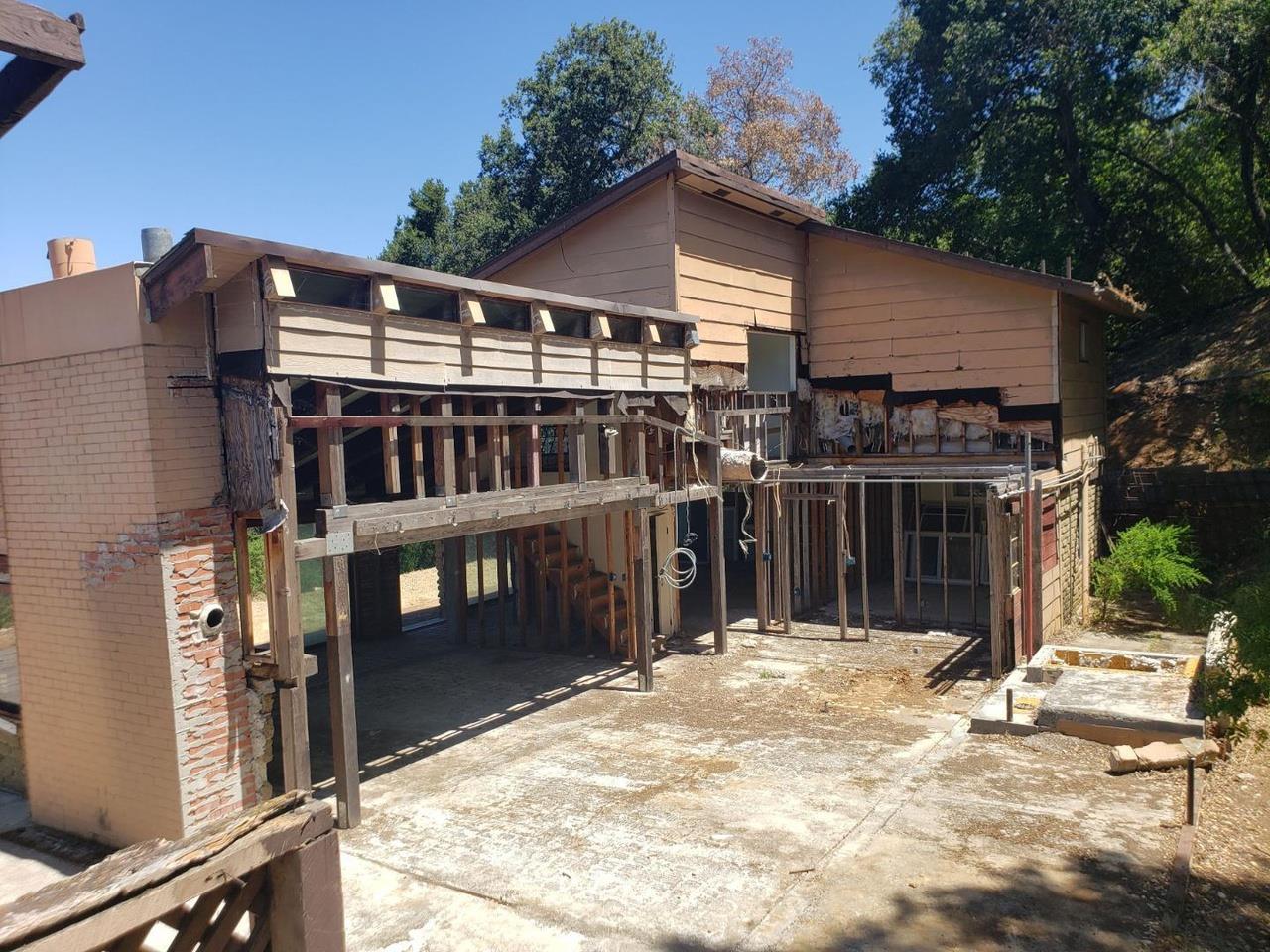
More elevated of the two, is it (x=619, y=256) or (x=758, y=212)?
(x=758, y=212)

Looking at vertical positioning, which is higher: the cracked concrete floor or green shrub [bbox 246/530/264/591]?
green shrub [bbox 246/530/264/591]

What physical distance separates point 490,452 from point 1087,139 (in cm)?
1879

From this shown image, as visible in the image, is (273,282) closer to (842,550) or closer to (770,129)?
(842,550)

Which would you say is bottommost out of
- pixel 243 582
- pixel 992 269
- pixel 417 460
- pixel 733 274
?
pixel 243 582

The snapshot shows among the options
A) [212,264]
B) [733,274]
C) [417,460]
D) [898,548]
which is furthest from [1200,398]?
[212,264]

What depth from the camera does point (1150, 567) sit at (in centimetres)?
1528

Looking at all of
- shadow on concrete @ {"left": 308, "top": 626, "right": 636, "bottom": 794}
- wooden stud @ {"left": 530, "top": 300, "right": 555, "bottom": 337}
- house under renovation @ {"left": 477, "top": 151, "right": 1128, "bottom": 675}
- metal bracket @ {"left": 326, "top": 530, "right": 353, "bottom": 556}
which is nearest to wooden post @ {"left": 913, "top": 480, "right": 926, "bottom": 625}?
house under renovation @ {"left": 477, "top": 151, "right": 1128, "bottom": 675}

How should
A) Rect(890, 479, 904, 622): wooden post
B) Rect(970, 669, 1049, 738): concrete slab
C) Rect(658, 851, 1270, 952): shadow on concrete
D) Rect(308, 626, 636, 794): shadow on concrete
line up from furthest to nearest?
Rect(890, 479, 904, 622): wooden post
Rect(308, 626, 636, 794): shadow on concrete
Rect(970, 669, 1049, 738): concrete slab
Rect(658, 851, 1270, 952): shadow on concrete

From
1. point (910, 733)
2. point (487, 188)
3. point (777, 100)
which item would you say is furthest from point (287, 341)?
point (777, 100)

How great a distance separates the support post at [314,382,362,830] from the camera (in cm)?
755

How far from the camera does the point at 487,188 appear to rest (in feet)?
102

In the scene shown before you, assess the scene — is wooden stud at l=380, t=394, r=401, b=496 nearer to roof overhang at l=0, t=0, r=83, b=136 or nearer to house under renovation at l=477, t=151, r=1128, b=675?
roof overhang at l=0, t=0, r=83, b=136

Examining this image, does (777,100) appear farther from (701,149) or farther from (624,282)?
(624,282)

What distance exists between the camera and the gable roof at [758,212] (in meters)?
13.2
